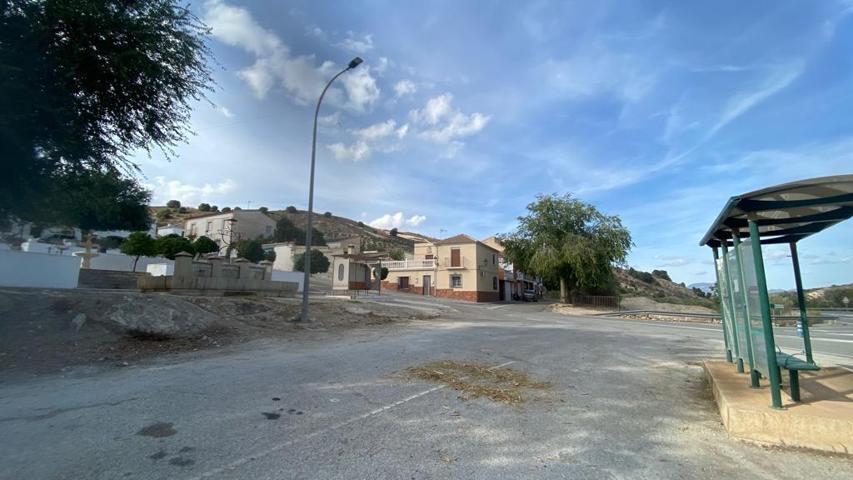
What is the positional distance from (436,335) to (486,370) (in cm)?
516

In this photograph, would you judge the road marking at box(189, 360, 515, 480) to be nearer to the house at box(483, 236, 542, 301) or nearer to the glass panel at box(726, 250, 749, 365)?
the glass panel at box(726, 250, 749, 365)

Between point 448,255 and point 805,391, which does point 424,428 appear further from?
point 448,255

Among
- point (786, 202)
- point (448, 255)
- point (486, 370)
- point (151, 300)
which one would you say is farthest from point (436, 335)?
point (448, 255)

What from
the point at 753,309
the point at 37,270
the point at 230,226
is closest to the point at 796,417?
the point at 753,309

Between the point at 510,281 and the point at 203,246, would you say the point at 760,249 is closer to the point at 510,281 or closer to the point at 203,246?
the point at 203,246

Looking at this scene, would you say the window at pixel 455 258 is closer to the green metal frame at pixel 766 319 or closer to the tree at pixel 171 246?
the tree at pixel 171 246

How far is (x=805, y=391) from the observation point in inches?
195

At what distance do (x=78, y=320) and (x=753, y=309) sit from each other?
12374 mm

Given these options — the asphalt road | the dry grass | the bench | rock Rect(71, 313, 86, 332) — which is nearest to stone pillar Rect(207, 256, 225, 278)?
rock Rect(71, 313, 86, 332)

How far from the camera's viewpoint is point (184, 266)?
17516 millimetres

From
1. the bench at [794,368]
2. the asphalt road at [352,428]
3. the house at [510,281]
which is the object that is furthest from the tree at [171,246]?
the bench at [794,368]

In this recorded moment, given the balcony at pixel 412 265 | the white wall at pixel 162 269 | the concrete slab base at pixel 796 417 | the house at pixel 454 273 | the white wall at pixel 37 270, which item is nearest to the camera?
the concrete slab base at pixel 796 417

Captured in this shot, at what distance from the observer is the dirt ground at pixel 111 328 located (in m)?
7.41

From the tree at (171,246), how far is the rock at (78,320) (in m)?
26.3
